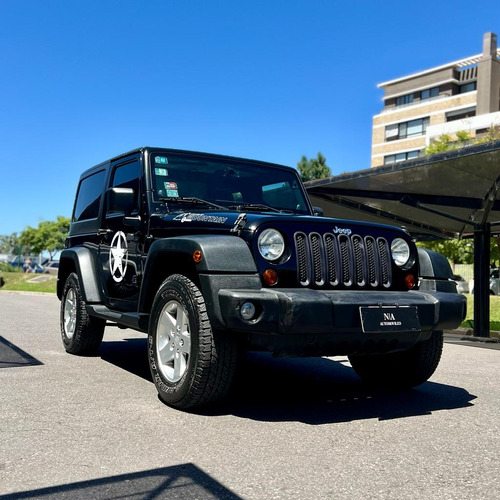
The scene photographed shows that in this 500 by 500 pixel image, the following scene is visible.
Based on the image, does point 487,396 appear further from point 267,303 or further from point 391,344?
point 267,303

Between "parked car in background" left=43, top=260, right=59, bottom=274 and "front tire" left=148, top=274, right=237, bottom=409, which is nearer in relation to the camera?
"front tire" left=148, top=274, right=237, bottom=409

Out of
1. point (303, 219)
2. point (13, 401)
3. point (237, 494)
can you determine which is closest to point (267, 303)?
point (303, 219)

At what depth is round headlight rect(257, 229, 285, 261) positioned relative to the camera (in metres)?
4.19

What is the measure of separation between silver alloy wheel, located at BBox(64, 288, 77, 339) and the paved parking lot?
77cm

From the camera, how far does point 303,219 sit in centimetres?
436

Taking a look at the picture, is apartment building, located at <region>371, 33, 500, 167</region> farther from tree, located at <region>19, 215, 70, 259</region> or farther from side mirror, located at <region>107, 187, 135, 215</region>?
side mirror, located at <region>107, 187, 135, 215</region>

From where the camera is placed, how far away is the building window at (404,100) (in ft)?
209

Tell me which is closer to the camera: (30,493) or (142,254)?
(30,493)

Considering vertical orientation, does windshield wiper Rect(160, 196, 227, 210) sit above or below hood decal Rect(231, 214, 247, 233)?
above

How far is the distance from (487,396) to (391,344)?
1.46 m

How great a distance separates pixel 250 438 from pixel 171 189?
251 cm

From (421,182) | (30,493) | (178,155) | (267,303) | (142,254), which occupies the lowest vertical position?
(30,493)

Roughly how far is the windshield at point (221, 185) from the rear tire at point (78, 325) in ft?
5.67

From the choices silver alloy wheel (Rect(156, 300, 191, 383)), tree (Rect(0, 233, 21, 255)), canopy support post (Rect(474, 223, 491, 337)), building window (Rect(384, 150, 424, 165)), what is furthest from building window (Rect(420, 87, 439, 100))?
tree (Rect(0, 233, 21, 255))
